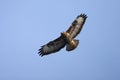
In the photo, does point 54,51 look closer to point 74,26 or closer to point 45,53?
point 45,53

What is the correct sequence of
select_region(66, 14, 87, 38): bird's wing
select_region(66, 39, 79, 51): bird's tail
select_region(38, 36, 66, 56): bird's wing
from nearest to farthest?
select_region(66, 39, 79, 51): bird's tail < select_region(38, 36, 66, 56): bird's wing < select_region(66, 14, 87, 38): bird's wing

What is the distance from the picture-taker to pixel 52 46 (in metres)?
26.3

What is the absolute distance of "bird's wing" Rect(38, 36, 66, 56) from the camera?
25.8m

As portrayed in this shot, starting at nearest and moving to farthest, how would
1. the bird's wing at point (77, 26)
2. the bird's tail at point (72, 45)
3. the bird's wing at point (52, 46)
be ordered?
the bird's tail at point (72, 45)
the bird's wing at point (52, 46)
the bird's wing at point (77, 26)

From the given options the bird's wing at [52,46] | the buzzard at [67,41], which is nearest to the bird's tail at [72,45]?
the buzzard at [67,41]

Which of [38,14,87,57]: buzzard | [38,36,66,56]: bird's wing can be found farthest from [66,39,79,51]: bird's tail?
[38,36,66,56]: bird's wing

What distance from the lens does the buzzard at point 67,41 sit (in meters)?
25.4

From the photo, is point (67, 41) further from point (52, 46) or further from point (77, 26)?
point (77, 26)

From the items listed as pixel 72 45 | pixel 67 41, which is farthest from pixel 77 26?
pixel 72 45

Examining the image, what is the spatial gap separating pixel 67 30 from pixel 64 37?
3.18 feet

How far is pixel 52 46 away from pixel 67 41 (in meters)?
1.44

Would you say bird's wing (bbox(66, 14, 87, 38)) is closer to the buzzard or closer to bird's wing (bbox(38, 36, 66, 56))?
the buzzard

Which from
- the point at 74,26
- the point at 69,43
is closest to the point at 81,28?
the point at 74,26

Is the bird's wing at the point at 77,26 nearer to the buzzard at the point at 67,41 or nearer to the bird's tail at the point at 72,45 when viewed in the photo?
the buzzard at the point at 67,41
